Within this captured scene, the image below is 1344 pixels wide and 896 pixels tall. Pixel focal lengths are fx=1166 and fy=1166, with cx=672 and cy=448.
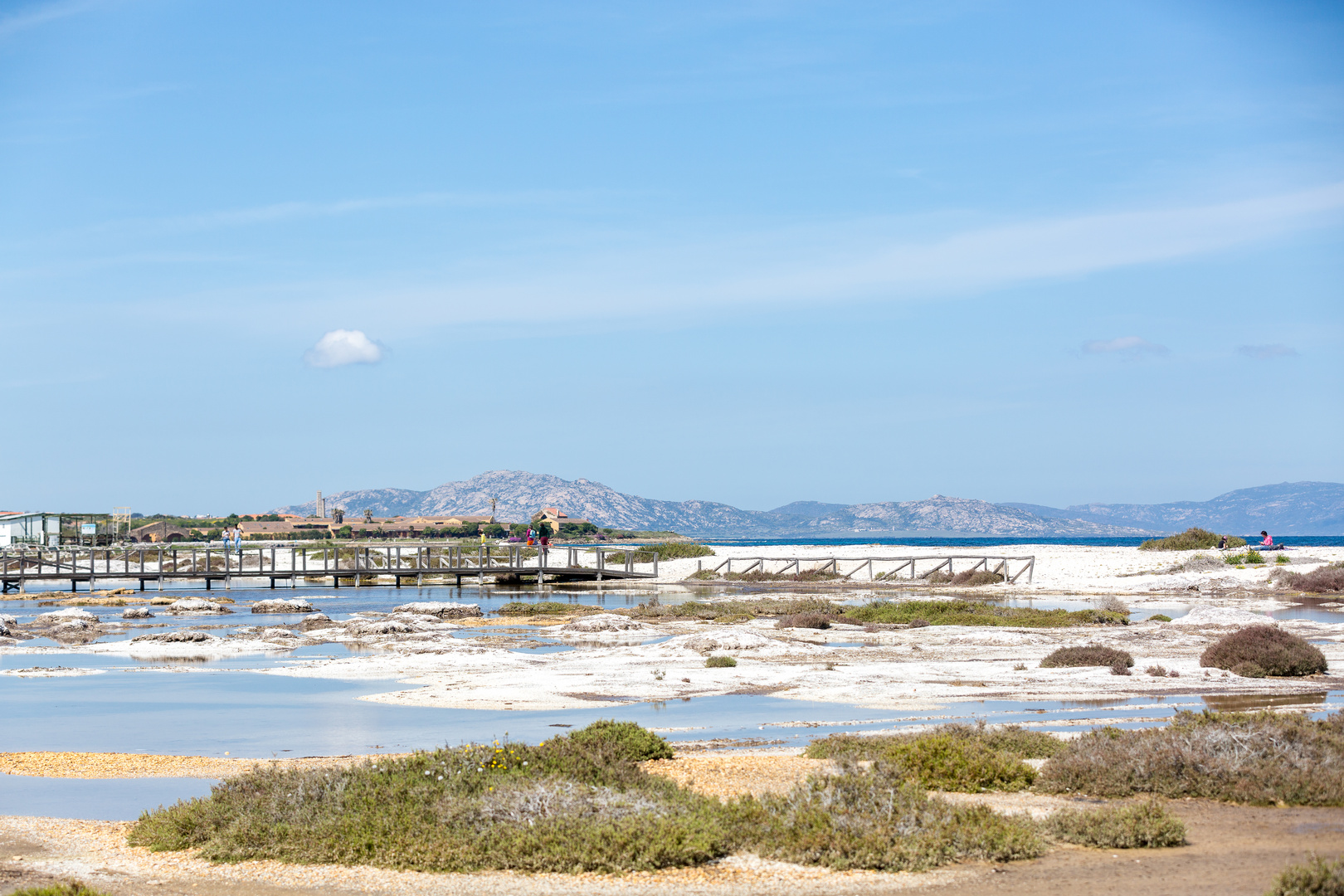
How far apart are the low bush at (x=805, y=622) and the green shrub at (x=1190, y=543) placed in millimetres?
43331

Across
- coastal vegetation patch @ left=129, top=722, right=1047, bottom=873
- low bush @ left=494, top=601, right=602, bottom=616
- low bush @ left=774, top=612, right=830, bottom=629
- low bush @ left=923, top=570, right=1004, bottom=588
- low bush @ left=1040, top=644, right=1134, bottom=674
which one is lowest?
low bush @ left=923, top=570, right=1004, bottom=588

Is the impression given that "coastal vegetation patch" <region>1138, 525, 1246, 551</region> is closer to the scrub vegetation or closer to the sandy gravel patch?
the sandy gravel patch

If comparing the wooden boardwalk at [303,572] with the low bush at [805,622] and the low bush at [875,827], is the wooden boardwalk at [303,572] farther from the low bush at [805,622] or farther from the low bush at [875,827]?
the low bush at [875,827]

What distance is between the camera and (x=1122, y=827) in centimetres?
930

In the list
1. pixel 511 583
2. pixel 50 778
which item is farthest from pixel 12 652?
pixel 511 583

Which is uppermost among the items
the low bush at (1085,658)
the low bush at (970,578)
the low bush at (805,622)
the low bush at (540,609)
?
the low bush at (1085,658)

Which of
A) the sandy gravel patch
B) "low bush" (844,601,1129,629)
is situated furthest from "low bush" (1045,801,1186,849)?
"low bush" (844,601,1129,629)

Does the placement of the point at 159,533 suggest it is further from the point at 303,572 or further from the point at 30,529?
the point at 303,572

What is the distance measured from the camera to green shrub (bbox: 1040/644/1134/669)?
23.0m

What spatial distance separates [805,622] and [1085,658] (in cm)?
1278

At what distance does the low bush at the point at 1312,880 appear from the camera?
7250 mm

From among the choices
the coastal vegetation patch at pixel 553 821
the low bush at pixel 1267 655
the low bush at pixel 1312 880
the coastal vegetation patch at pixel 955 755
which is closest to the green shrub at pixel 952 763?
the coastal vegetation patch at pixel 955 755

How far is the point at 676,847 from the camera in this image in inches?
356

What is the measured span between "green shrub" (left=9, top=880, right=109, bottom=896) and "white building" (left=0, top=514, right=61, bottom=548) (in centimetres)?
7819
